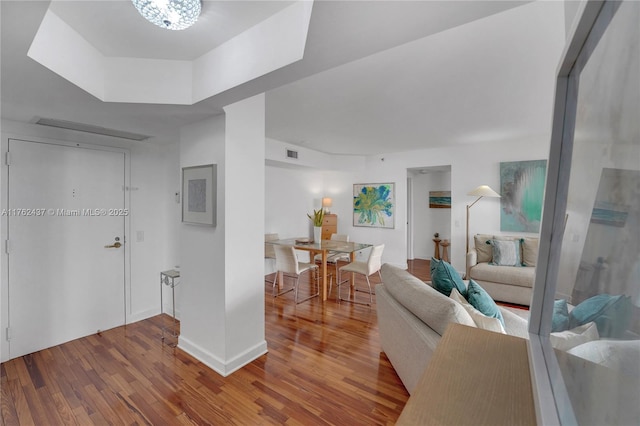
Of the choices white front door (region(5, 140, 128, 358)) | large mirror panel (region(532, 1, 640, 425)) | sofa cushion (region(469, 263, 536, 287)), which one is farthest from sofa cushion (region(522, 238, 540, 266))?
white front door (region(5, 140, 128, 358))

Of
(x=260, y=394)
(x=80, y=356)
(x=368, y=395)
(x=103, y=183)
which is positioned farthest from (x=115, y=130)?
(x=368, y=395)

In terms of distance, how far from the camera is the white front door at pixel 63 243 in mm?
2518

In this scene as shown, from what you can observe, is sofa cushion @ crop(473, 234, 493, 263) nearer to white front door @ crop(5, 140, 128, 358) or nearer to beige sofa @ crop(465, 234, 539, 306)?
beige sofa @ crop(465, 234, 539, 306)

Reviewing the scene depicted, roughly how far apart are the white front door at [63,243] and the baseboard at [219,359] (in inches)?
46.7

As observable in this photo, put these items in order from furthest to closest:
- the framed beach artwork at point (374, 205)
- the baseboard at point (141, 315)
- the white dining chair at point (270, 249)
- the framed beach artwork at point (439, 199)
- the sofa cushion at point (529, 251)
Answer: the framed beach artwork at point (439, 199), the framed beach artwork at point (374, 205), the white dining chair at point (270, 249), the sofa cushion at point (529, 251), the baseboard at point (141, 315)

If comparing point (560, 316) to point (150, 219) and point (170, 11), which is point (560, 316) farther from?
point (150, 219)

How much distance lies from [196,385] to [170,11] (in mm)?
2410

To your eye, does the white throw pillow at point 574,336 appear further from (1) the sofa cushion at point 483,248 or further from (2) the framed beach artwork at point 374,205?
(2) the framed beach artwork at point 374,205

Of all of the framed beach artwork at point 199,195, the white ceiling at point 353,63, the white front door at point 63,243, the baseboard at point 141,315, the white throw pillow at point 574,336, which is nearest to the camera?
the white throw pillow at point 574,336

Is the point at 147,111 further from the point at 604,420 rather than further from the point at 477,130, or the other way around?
the point at 477,130

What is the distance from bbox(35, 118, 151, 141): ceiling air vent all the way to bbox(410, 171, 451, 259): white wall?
5898 millimetres

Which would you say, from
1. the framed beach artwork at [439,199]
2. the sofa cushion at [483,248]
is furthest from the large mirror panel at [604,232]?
the framed beach artwork at [439,199]

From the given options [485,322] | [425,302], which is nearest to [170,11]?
[425,302]

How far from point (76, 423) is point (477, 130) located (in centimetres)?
521
